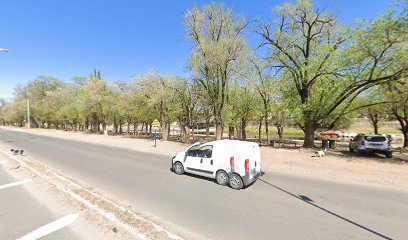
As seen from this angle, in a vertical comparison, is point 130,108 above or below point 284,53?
below

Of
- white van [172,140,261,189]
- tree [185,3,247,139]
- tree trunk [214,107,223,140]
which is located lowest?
white van [172,140,261,189]

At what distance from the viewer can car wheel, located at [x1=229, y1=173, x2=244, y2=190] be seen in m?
7.65

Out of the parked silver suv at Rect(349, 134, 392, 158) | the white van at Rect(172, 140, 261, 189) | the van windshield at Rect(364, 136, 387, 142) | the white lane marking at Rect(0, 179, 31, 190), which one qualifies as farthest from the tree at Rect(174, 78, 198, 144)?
the white lane marking at Rect(0, 179, 31, 190)

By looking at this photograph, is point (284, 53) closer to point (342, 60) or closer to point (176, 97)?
point (342, 60)

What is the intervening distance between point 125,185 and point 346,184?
938 cm

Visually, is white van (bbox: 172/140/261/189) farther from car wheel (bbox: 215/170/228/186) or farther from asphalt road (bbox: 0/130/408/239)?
asphalt road (bbox: 0/130/408/239)

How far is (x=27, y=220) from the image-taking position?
514 cm

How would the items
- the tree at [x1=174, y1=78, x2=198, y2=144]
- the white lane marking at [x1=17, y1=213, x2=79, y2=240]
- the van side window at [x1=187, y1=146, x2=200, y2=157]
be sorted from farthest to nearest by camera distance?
the tree at [x1=174, y1=78, x2=198, y2=144] → the van side window at [x1=187, y1=146, x2=200, y2=157] → the white lane marking at [x1=17, y1=213, x2=79, y2=240]

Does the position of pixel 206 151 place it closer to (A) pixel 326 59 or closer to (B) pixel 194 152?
(B) pixel 194 152

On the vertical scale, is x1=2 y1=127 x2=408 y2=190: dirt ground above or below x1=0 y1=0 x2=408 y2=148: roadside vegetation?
below

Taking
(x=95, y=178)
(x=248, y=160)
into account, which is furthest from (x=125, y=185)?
(x=248, y=160)

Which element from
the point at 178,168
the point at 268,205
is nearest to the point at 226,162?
the point at 268,205

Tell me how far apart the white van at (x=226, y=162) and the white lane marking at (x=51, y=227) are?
486 centimetres

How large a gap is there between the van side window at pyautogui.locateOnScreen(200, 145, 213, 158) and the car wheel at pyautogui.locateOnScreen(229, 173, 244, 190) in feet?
4.51
